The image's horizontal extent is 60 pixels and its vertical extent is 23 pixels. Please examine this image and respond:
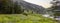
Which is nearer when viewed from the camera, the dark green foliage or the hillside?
the hillside

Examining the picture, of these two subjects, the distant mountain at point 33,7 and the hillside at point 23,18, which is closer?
the hillside at point 23,18

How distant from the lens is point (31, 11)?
1.12 metres

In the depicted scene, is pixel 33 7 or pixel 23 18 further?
pixel 33 7

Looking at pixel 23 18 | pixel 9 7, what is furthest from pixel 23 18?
pixel 9 7

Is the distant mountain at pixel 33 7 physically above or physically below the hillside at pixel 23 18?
above

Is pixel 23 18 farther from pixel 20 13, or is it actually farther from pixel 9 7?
pixel 9 7

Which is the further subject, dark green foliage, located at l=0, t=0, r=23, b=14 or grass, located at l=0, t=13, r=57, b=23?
dark green foliage, located at l=0, t=0, r=23, b=14

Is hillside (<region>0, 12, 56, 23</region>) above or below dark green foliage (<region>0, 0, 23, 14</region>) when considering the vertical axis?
below

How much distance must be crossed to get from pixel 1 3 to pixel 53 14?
0.52 metres

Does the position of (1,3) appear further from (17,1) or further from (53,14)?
(53,14)

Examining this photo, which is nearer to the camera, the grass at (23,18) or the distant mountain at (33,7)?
the grass at (23,18)

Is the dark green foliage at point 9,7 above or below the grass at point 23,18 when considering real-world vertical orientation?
above

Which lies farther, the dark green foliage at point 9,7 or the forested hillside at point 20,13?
the dark green foliage at point 9,7

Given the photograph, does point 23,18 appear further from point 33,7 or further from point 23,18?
point 33,7
